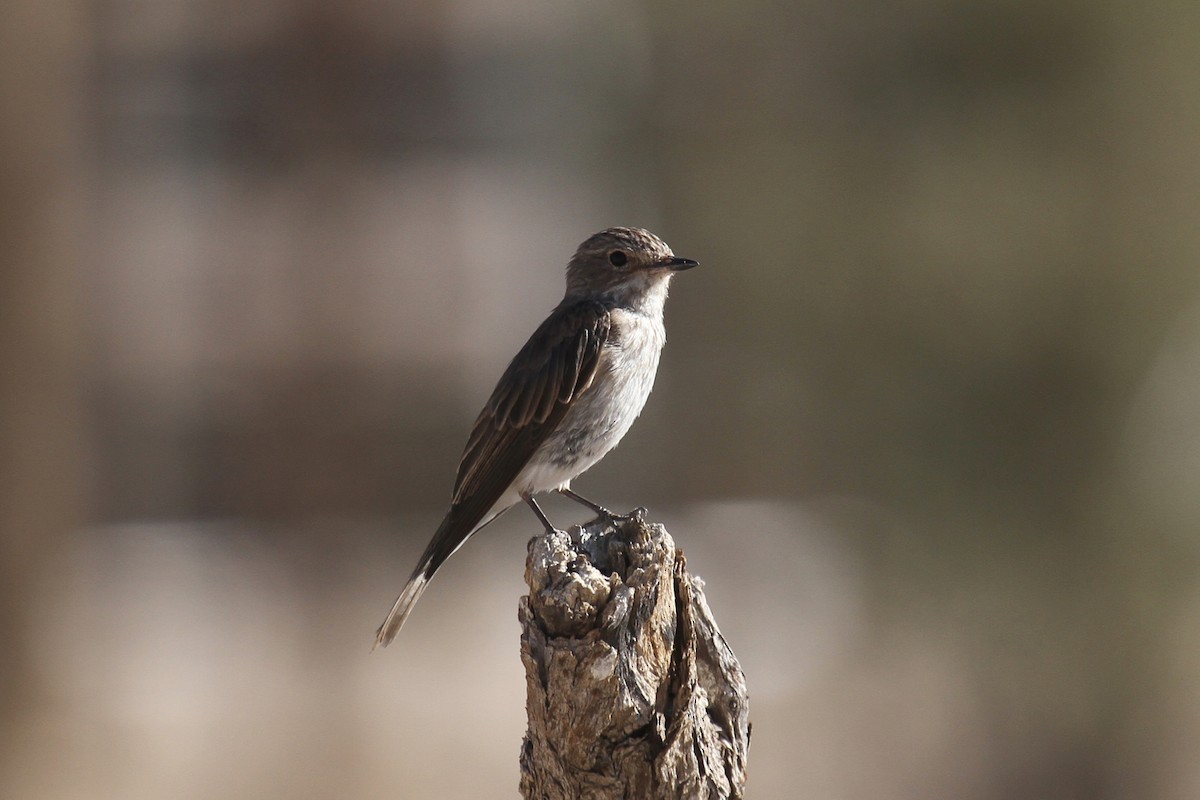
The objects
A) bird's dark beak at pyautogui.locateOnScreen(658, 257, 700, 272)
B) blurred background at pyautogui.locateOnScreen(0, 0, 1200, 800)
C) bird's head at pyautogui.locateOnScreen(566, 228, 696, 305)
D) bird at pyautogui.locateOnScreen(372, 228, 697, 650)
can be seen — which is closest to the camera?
bird at pyautogui.locateOnScreen(372, 228, 697, 650)

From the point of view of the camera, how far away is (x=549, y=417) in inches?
170

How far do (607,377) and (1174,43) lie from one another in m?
8.17

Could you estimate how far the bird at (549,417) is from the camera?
4305 millimetres

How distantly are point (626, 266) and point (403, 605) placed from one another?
154 centimetres

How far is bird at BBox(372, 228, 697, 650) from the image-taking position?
4305 mm

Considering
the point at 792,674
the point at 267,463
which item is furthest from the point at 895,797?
the point at 267,463

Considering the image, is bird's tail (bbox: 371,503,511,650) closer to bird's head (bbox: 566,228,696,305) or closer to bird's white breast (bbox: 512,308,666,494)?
bird's white breast (bbox: 512,308,666,494)

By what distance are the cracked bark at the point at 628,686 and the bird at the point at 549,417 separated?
1242mm

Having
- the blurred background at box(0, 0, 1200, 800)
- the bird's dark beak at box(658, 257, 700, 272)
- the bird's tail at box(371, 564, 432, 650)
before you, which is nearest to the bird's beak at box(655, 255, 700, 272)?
the bird's dark beak at box(658, 257, 700, 272)

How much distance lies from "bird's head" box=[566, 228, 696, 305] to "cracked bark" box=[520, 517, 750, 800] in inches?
70.2

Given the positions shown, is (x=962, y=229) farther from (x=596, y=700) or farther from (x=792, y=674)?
(x=596, y=700)

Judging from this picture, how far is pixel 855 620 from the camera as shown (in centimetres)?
1248

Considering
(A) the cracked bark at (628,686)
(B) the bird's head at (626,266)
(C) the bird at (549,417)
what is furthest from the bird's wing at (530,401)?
(A) the cracked bark at (628,686)

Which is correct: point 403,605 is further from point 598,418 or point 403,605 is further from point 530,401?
point 598,418
